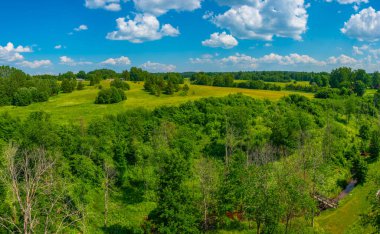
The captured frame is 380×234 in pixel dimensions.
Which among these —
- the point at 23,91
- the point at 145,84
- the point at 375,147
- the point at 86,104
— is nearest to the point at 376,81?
the point at 375,147

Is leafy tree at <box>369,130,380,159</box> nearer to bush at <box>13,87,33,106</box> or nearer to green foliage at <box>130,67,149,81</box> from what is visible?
bush at <box>13,87,33,106</box>

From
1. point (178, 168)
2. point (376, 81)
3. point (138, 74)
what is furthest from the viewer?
point (376, 81)

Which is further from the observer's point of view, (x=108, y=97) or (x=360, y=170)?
(x=108, y=97)

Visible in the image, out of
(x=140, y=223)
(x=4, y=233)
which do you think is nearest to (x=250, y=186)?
(x=140, y=223)

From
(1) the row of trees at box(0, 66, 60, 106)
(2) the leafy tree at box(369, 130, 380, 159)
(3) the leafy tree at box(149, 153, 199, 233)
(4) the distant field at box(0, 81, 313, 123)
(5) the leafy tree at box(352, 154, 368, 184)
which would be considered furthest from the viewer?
(1) the row of trees at box(0, 66, 60, 106)

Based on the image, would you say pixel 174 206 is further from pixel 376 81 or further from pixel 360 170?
pixel 376 81

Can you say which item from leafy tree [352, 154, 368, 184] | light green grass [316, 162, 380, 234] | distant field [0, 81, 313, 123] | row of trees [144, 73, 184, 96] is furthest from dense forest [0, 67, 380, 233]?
distant field [0, 81, 313, 123]

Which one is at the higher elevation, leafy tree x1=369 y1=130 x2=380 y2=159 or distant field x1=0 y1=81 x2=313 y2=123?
distant field x1=0 y1=81 x2=313 y2=123

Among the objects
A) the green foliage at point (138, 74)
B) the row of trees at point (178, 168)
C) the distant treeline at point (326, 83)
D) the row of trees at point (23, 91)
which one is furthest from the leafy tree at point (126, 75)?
the row of trees at point (178, 168)
